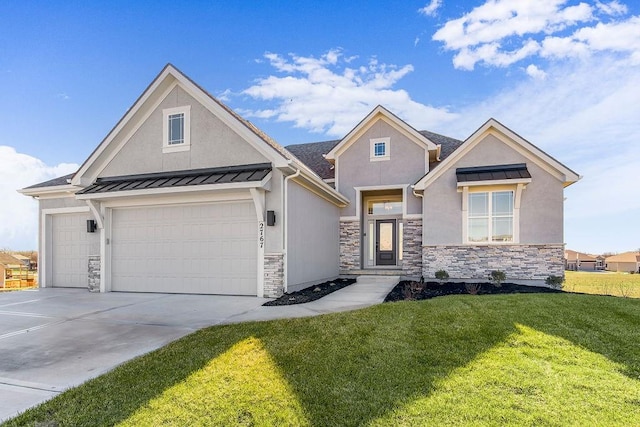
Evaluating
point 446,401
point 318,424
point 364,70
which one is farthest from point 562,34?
point 318,424

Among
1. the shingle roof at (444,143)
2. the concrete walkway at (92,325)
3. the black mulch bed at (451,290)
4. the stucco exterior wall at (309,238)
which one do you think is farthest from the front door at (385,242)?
the concrete walkway at (92,325)

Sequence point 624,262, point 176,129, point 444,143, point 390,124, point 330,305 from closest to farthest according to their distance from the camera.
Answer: point 330,305 < point 176,129 < point 390,124 < point 444,143 < point 624,262

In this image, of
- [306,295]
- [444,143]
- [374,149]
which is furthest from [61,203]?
[444,143]

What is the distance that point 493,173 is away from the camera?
12.5 meters

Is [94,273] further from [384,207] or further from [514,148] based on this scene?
[514,148]

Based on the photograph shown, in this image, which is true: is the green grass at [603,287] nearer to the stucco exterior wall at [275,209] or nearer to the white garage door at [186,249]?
the stucco exterior wall at [275,209]

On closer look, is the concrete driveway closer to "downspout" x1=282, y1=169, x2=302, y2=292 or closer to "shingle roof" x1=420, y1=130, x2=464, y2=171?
"downspout" x1=282, y1=169, x2=302, y2=292

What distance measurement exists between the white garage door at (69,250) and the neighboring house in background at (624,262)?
47.3 meters

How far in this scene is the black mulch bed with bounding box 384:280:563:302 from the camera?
10131 millimetres

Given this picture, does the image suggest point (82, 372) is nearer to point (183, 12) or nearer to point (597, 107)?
point (183, 12)

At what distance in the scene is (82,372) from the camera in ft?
15.7

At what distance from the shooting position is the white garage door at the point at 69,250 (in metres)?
13.3

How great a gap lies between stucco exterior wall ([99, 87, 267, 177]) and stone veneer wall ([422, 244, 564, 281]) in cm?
723

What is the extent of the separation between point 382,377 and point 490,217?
10.1m
